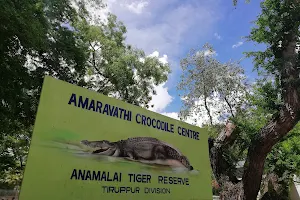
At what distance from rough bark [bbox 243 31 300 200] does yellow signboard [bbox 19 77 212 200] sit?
11.1ft

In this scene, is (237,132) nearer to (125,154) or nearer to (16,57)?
(125,154)

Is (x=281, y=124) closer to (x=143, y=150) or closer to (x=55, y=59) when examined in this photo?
(x=143, y=150)

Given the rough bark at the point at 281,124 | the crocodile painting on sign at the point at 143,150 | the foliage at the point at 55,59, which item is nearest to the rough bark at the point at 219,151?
the rough bark at the point at 281,124

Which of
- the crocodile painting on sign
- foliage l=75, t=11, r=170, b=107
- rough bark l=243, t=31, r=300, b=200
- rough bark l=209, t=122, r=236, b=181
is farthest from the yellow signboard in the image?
foliage l=75, t=11, r=170, b=107

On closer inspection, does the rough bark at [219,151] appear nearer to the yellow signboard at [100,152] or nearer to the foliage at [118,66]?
the yellow signboard at [100,152]

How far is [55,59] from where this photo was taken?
8.45 meters

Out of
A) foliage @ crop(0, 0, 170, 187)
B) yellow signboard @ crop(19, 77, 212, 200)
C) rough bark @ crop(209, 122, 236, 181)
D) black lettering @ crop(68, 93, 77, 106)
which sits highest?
foliage @ crop(0, 0, 170, 187)

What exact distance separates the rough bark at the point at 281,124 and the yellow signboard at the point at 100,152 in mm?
3393

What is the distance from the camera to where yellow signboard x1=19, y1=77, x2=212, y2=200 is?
8.69 ft

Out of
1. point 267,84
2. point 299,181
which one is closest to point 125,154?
point 267,84

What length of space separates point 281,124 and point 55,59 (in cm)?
691

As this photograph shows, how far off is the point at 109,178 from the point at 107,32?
35.3 feet

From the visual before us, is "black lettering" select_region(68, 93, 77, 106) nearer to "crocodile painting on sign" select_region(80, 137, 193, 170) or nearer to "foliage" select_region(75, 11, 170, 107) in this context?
"crocodile painting on sign" select_region(80, 137, 193, 170)

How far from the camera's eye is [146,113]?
3.92 metres
